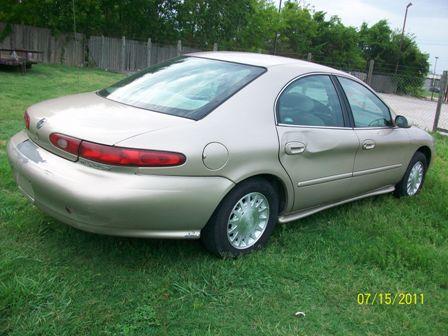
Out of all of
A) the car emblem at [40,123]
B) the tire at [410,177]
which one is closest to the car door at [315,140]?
the tire at [410,177]

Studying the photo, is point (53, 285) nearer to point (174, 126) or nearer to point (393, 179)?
Result: point (174, 126)

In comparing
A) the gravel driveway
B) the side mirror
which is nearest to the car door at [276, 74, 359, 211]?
the side mirror

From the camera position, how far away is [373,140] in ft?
14.9

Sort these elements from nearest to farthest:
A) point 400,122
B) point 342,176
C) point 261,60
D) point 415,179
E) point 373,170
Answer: point 261,60 → point 342,176 → point 373,170 → point 400,122 → point 415,179

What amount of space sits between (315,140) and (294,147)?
0.28m

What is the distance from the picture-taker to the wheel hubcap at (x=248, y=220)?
3.49 meters

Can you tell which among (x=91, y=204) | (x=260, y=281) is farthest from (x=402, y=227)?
(x=91, y=204)

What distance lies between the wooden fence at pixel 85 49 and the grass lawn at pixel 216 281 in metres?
20.4

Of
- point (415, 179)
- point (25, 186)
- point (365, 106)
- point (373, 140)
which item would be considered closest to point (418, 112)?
point (415, 179)

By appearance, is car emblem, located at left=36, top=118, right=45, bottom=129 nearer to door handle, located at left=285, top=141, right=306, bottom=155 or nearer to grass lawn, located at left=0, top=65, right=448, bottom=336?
grass lawn, located at left=0, top=65, right=448, bottom=336

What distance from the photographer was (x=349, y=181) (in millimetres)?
4387

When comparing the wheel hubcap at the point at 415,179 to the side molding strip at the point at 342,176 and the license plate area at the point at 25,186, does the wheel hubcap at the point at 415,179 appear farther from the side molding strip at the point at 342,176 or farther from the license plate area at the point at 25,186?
the license plate area at the point at 25,186

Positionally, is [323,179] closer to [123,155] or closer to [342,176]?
[342,176]

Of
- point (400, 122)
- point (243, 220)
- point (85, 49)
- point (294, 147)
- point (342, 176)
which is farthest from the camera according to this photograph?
point (85, 49)
